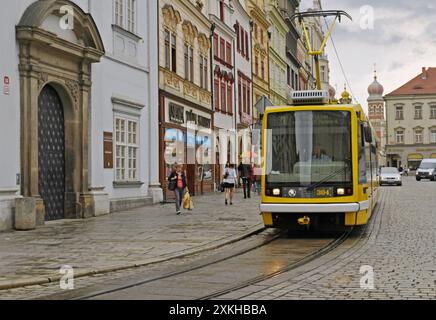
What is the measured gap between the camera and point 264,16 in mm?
52594

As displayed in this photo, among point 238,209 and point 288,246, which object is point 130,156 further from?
point 288,246

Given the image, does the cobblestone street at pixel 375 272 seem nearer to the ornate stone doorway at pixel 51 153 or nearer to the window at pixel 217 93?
the ornate stone doorway at pixel 51 153

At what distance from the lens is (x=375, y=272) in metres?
9.87

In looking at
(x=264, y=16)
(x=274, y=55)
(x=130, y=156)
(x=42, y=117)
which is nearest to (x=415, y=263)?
(x=42, y=117)

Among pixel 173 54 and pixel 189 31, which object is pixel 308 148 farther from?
pixel 189 31

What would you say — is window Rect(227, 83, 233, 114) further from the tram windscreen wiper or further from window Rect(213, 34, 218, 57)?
the tram windscreen wiper

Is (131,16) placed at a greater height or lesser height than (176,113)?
greater

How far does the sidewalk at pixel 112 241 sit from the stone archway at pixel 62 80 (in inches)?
46.7

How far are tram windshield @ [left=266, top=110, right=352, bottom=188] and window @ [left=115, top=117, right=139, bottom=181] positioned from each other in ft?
29.5

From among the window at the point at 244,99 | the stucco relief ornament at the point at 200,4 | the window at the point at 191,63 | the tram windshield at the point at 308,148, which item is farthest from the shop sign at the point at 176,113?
the window at the point at 244,99

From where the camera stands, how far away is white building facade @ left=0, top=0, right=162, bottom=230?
55.9 feet

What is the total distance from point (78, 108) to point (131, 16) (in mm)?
5711
